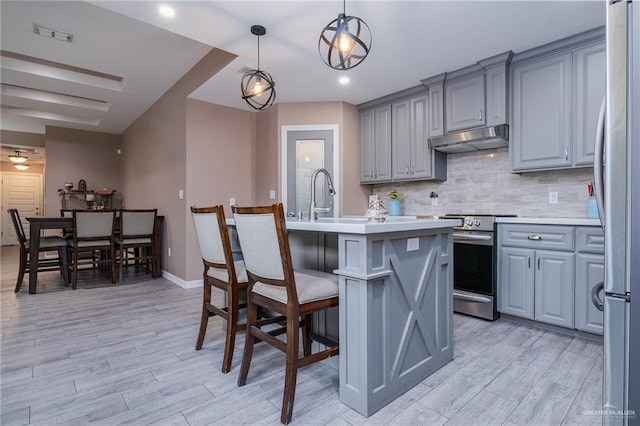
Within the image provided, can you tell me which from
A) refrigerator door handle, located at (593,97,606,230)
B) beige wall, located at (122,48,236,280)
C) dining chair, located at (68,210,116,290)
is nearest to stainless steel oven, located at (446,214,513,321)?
refrigerator door handle, located at (593,97,606,230)

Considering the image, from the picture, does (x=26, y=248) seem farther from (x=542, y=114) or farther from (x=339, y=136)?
(x=542, y=114)

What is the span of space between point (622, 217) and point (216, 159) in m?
4.25

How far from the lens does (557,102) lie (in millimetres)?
2822

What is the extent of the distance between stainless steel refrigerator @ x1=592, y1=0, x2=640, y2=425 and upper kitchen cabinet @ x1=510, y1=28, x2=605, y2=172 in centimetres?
201

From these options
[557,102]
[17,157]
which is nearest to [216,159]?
[557,102]

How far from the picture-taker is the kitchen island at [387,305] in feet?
5.14

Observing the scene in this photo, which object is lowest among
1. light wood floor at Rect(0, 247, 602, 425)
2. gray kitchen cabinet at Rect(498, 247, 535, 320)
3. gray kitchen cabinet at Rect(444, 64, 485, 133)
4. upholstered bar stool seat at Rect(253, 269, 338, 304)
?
light wood floor at Rect(0, 247, 602, 425)

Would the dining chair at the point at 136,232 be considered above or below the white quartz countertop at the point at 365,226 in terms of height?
below

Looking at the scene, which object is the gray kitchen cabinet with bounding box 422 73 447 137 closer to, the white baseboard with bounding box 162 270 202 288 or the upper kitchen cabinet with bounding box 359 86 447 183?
the upper kitchen cabinet with bounding box 359 86 447 183

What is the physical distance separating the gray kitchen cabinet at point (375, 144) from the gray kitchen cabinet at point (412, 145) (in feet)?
0.31

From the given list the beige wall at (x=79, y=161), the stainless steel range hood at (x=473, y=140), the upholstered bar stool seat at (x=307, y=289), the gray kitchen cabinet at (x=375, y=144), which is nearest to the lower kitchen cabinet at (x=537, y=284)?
the stainless steel range hood at (x=473, y=140)

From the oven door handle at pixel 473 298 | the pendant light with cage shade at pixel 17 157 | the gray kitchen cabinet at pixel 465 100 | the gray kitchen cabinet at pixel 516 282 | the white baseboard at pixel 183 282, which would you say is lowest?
the white baseboard at pixel 183 282

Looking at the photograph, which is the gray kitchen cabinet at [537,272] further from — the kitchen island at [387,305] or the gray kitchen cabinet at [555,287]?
the kitchen island at [387,305]

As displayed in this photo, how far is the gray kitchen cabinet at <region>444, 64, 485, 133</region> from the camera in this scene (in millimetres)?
3270
